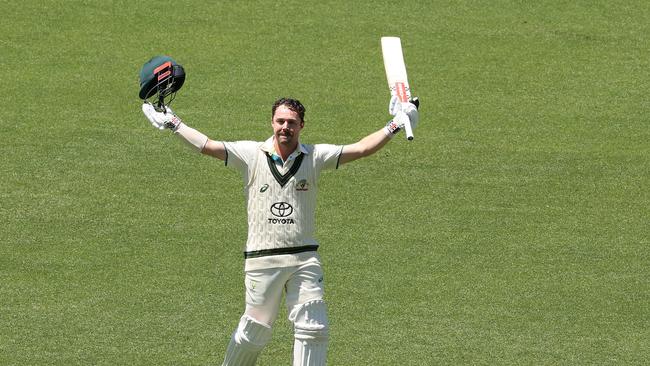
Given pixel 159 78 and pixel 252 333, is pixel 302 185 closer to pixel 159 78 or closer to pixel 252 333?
pixel 252 333

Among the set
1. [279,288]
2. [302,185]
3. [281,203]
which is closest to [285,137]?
[302,185]

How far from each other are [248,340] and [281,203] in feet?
3.73

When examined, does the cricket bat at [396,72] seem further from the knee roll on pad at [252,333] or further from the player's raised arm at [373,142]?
the knee roll on pad at [252,333]

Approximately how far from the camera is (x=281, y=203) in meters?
10.7

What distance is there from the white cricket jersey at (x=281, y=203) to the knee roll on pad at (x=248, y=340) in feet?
1.49

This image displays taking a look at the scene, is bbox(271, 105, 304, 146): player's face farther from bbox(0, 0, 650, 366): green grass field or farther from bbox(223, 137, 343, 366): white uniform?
bbox(0, 0, 650, 366): green grass field

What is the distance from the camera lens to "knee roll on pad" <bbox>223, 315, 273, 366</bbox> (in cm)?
1080

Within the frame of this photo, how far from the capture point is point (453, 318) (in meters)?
13.1

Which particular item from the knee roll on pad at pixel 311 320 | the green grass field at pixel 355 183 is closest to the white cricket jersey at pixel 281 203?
the knee roll on pad at pixel 311 320

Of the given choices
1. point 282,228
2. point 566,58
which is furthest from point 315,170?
point 566,58

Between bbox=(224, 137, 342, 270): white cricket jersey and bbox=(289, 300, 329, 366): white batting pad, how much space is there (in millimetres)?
387

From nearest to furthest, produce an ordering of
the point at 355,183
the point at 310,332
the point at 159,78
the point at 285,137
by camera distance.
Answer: the point at 310,332 < the point at 285,137 < the point at 159,78 < the point at 355,183

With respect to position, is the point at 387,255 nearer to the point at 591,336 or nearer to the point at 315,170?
the point at 591,336

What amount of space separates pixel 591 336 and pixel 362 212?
3.47 metres
